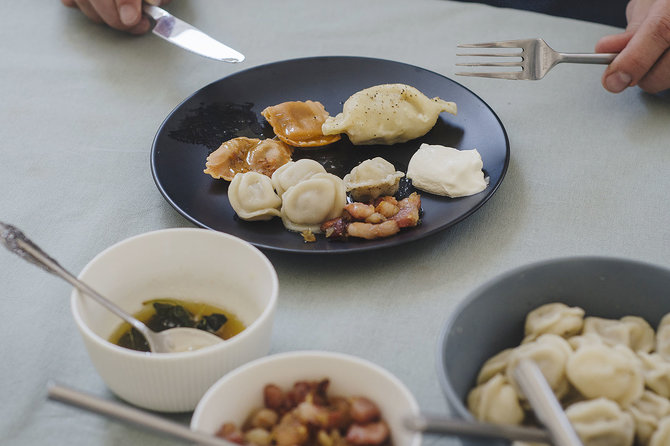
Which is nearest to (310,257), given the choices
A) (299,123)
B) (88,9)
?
(299,123)

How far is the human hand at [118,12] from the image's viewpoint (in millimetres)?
1951

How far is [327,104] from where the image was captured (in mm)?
1718

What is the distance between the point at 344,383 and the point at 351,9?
1.56 metres

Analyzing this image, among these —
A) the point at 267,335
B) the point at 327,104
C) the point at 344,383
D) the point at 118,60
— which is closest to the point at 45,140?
the point at 118,60

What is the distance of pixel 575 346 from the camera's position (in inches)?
36.0

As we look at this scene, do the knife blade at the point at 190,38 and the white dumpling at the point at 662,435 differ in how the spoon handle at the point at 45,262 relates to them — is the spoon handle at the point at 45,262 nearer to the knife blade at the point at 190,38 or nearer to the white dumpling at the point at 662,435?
the white dumpling at the point at 662,435

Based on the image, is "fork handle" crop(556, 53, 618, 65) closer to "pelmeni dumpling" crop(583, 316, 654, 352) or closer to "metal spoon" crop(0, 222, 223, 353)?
"pelmeni dumpling" crop(583, 316, 654, 352)

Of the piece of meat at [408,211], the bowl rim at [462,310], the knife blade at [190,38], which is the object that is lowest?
the piece of meat at [408,211]

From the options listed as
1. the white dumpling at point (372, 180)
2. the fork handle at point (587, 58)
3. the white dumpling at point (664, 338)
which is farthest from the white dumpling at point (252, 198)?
the fork handle at point (587, 58)

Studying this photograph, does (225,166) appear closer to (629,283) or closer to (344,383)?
(344,383)

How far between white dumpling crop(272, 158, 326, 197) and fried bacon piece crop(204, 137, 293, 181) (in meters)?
0.08

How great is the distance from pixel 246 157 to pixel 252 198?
0.21 metres

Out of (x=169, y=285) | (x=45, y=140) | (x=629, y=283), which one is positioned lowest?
(x=45, y=140)

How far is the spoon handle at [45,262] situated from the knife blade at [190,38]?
3.01 feet
